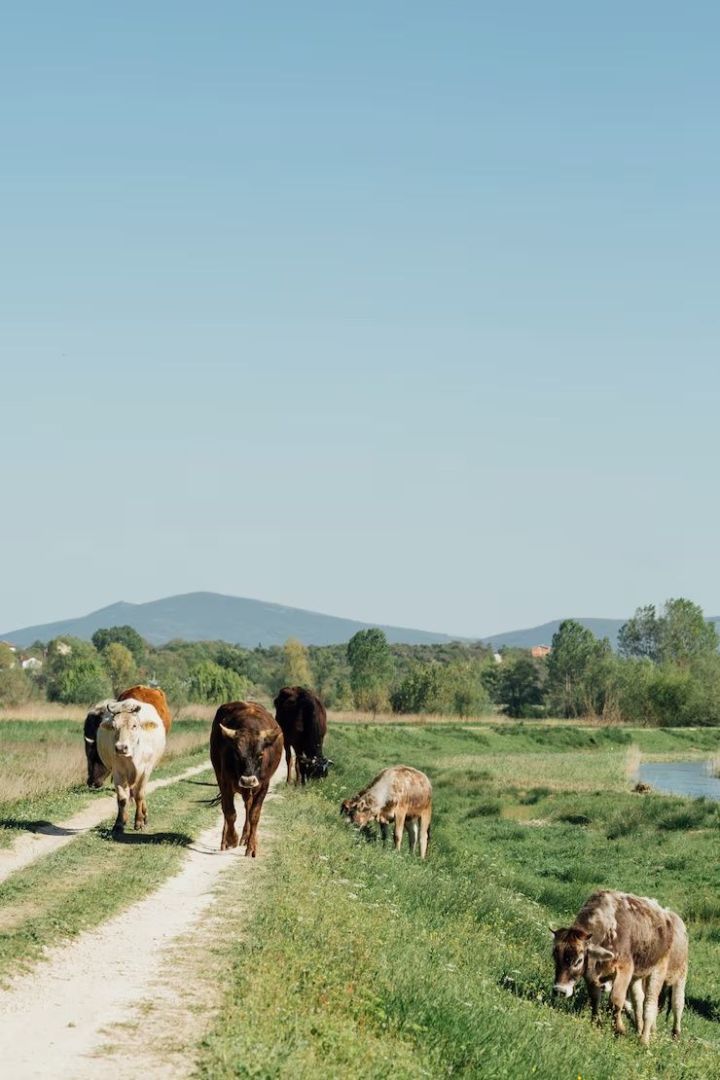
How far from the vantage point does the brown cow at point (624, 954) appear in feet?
50.8

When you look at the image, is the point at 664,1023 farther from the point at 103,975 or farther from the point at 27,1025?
the point at 27,1025

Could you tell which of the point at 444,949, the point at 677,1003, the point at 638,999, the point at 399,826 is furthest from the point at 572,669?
the point at 444,949

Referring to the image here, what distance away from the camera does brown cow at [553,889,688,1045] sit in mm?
15469

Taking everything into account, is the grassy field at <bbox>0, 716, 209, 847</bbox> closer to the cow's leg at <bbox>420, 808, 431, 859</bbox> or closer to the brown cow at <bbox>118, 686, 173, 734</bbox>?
the brown cow at <bbox>118, 686, 173, 734</bbox>

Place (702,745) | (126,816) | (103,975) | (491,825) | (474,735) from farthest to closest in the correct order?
1. (702,745)
2. (474,735)
3. (491,825)
4. (126,816)
5. (103,975)

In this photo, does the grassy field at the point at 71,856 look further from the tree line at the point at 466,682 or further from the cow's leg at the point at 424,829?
the tree line at the point at 466,682

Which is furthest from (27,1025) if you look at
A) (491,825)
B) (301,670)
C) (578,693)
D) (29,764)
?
(301,670)

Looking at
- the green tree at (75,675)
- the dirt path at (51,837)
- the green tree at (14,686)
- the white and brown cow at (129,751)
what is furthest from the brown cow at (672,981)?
the green tree at (14,686)

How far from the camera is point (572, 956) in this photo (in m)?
15.4

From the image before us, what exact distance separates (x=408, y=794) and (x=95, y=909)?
480 inches

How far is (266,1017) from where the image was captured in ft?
36.1

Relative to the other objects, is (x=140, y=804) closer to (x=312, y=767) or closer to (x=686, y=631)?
(x=312, y=767)

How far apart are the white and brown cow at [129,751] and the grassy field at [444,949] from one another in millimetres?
2492

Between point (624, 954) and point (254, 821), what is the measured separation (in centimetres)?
658
